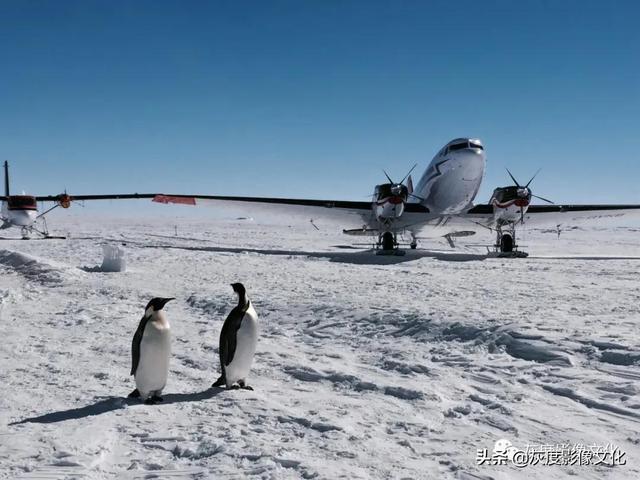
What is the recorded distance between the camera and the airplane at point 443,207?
83.1ft

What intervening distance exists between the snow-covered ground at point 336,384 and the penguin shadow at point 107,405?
0.09ft

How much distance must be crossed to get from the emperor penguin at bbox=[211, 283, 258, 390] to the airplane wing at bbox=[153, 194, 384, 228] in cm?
2208

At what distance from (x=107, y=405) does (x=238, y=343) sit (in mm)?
1548

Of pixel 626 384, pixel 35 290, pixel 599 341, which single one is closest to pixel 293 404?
pixel 626 384

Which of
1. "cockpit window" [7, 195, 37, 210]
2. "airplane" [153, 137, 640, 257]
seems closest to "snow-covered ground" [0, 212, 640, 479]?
"airplane" [153, 137, 640, 257]

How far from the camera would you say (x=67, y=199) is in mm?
43812

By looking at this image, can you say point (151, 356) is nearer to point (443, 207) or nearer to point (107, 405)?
point (107, 405)

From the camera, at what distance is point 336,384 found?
689 cm

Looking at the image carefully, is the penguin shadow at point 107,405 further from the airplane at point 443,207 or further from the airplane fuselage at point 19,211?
the airplane fuselage at point 19,211

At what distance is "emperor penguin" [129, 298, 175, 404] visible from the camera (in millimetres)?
5941

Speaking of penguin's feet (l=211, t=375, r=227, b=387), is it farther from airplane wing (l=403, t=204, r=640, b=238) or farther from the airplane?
airplane wing (l=403, t=204, r=640, b=238)

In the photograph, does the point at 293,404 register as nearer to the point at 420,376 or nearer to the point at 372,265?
→ the point at 420,376

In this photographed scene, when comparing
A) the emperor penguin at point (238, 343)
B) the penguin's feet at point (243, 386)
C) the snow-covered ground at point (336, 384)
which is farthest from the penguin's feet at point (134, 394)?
the penguin's feet at point (243, 386)

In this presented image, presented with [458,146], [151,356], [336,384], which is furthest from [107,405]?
[458,146]
